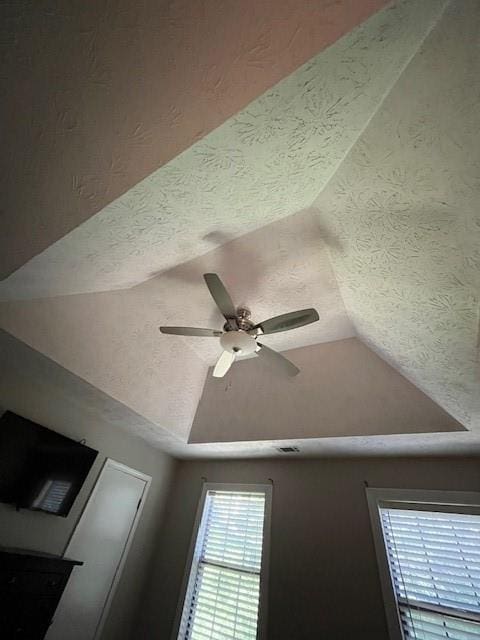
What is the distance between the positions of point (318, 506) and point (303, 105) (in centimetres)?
322

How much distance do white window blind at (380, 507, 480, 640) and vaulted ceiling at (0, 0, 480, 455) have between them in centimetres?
61

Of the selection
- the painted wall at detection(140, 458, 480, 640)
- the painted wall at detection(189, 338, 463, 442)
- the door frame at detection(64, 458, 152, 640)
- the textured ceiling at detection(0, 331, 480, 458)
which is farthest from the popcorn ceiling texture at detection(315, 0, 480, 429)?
the door frame at detection(64, 458, 152, 640)

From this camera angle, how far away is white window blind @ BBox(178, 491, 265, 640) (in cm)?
263

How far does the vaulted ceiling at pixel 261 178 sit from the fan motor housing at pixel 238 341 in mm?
554

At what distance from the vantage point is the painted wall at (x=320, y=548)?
7.52 feet

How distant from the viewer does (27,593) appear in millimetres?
1909

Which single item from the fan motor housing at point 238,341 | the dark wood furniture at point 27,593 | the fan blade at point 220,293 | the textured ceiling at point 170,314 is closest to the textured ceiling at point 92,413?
the textured ceiling at point 170,314

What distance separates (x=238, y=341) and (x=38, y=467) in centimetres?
202

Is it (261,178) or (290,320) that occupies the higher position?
(261,178)

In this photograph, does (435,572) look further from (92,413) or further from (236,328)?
(92,413)

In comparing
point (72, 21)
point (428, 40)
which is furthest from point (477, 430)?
point (72, 21)

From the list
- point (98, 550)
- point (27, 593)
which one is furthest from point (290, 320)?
point (98, 550)

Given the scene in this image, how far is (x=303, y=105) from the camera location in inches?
42.4

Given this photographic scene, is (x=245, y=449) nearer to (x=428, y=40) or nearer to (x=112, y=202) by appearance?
(x=112, y=202)
